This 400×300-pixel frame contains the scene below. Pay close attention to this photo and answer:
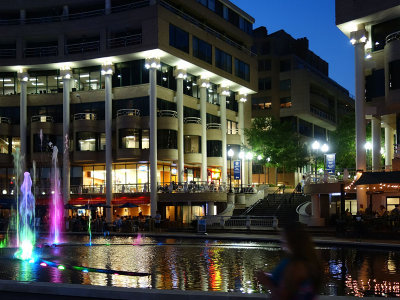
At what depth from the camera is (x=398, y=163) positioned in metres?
36.9

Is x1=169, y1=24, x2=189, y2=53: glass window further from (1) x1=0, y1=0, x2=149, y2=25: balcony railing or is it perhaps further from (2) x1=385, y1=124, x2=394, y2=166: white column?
(2) x1=385, y1=124, x2=394, y2=166: white column

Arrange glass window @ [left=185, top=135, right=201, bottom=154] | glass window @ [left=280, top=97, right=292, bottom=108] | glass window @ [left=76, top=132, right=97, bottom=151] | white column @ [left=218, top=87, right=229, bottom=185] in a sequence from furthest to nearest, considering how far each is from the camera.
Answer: glass window @ [left=280, top=97, right=292, bottom=108] → white column @ [left=218, top=87, right=229, bottom=185] → glass window @ [left=185, top=135, right=201, bottom=154] → glass window @ [left=76, top=132, right=97, bottom=151]

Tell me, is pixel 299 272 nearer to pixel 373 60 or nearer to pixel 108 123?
pixel 373 60

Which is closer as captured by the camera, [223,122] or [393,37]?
[393,37]

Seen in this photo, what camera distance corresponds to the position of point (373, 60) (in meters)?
43.2

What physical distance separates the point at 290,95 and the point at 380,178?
5370cm

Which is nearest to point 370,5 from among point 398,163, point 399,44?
point 399,44

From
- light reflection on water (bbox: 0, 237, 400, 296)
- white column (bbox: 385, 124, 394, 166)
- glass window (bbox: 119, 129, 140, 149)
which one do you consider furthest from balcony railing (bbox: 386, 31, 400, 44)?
glass window (bbox: 119, 129, 140, 149)

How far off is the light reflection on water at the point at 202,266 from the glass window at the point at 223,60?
38659 mm

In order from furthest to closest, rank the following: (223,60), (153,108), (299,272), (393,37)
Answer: (223,60) < (153,108) < (393,37) < (299,272)

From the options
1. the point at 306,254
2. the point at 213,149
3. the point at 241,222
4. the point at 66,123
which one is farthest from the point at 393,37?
the point at 306,254

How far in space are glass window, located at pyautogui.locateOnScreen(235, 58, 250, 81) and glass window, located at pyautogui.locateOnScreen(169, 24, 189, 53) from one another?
11.9 meters

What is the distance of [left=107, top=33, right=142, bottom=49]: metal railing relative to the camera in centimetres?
5567

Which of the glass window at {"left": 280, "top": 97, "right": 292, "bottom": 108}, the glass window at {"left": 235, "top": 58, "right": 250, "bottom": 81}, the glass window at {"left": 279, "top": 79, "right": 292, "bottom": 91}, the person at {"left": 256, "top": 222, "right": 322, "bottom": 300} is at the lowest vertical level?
the person at {"left": 256, "top": 222, "right": 322, "bottom": 300}
